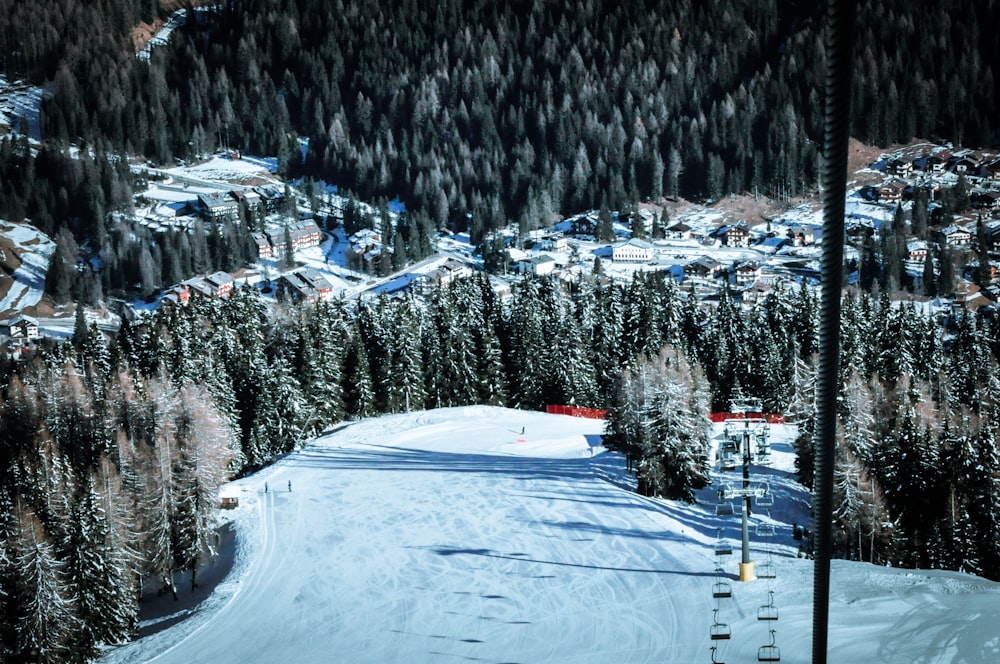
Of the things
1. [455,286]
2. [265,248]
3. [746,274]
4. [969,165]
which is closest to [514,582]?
[455,286]

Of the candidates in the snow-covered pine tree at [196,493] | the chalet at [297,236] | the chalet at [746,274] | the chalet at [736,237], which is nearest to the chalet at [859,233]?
the chalet at [736,237]

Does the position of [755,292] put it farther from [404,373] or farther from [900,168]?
[900,168]

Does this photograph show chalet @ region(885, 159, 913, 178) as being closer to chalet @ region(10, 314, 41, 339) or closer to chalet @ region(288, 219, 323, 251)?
chalet @ region(288, 219, 323, 251)

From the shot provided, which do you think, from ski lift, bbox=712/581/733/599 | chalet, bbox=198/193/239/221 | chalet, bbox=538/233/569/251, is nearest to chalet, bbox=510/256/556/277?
chalet, bbox=538/233/569/251

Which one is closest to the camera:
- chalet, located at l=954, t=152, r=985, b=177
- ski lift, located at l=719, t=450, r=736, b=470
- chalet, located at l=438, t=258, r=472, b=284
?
ski lift, located at l=719, t=450, r=736, b=470

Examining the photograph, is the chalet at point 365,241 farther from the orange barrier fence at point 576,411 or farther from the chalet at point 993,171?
the chalet at point 993,171
